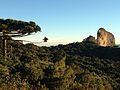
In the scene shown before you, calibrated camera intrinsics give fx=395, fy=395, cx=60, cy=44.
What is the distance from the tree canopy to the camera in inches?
2071

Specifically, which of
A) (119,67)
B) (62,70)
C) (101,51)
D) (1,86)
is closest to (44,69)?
(62,70)

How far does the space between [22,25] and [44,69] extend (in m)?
6.73

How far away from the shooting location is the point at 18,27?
53.8 meters

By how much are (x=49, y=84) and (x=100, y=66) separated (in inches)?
2234

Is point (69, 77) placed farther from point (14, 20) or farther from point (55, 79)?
point (14, 20)

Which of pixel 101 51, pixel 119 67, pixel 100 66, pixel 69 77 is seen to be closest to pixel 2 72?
pixel 69 77

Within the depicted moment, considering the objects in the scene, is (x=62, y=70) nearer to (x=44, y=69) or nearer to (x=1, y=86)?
(x=44, y=69)

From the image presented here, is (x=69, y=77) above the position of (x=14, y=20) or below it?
below

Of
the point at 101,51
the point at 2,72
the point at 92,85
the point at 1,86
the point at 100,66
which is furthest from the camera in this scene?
the point at 101,51

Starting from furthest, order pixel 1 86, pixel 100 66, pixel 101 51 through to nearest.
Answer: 1. pixel 101 51
2. pixel 100 66
3. pixel 1 86

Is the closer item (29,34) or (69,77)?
(69,77)

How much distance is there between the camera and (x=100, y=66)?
10275 cm

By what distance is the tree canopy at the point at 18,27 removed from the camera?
173 feet

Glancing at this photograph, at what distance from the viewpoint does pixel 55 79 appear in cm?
4747
